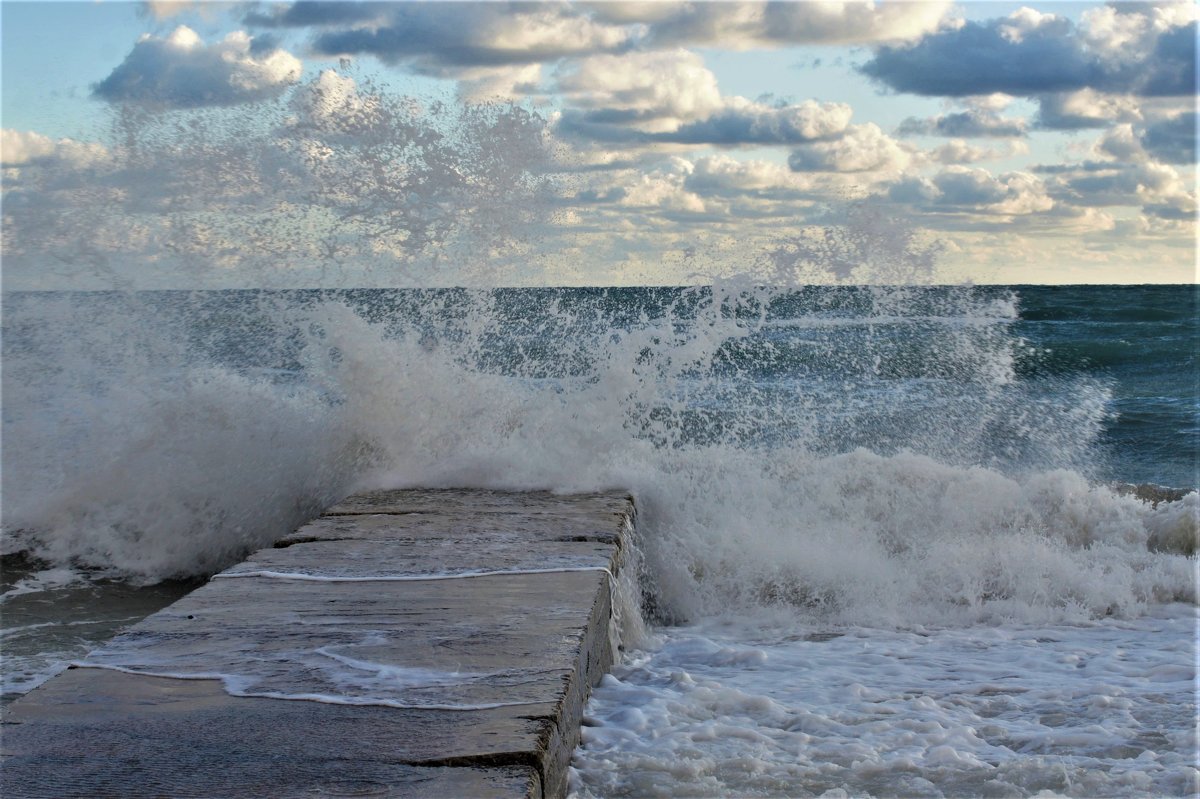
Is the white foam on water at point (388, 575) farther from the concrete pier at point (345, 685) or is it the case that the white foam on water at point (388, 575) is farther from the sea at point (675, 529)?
the sea at point (675, 529)

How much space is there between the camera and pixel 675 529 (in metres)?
4.89

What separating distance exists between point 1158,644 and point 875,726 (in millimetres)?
1676

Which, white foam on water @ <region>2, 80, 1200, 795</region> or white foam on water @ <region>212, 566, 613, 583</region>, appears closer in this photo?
white foam on water @ <region>2, 80, 1200, 795</region>

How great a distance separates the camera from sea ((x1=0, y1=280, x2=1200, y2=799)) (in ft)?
9.22

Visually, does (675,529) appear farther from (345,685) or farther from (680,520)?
(345,685)

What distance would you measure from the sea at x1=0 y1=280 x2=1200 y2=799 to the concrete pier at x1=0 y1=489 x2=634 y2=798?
21 cm

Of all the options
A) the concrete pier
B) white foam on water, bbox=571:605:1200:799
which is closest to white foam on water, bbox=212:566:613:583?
the concrete pier

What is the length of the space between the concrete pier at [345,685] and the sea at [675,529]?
0.21 metres

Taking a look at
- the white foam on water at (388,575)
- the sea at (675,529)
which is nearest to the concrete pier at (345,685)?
the white foam on water at (388,575)

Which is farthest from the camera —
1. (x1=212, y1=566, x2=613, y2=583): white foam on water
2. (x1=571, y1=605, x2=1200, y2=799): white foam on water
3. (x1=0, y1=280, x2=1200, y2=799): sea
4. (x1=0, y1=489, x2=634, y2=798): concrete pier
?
(x1=212, y1=566, x2=613, y2=583): white foam on water

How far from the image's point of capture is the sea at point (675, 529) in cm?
281

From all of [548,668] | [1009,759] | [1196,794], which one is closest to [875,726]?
[1009,759]

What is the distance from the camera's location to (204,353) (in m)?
6.32

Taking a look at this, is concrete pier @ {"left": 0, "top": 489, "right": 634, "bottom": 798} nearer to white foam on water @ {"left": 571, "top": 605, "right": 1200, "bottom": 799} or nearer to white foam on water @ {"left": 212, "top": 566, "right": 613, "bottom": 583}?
white foam on water @ {"left": 212, "top": 566, "right": 613, "bottom": 583}
